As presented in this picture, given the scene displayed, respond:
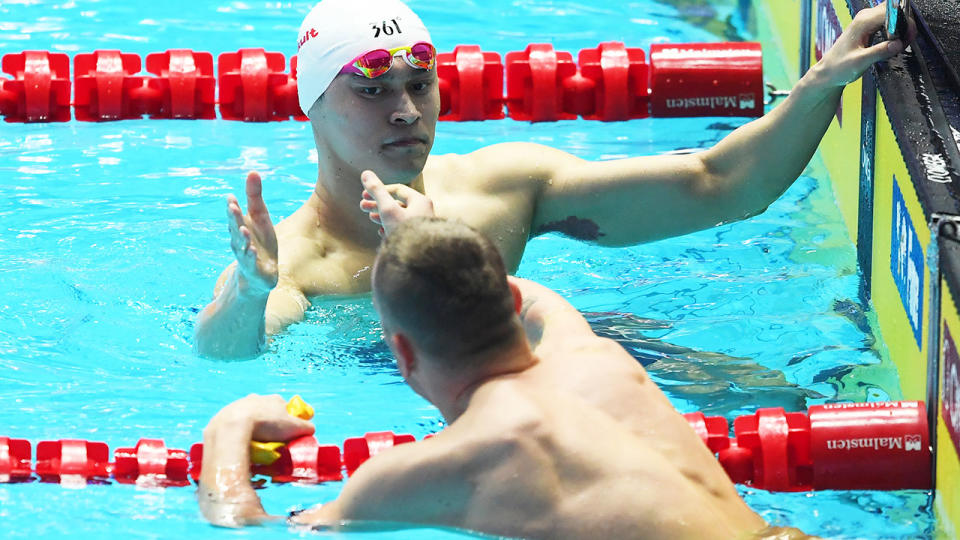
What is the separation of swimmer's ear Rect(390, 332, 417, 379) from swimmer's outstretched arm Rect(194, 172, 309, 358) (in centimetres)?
74

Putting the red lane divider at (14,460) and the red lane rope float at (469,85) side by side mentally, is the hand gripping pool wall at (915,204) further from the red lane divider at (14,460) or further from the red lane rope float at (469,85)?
the red lane divider at (14,460)

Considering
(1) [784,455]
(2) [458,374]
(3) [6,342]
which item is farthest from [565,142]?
(2) [458,374]

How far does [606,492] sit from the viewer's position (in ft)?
7.49

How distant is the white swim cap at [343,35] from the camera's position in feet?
12.0

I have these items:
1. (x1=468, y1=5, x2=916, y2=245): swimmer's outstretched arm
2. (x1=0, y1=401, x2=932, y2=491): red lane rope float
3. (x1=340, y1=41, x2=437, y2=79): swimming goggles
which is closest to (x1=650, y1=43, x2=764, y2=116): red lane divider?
(x1=468, y1=5, x2=916, y2=245): swimmer's outstretched arm

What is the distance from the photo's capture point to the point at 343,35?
368cm

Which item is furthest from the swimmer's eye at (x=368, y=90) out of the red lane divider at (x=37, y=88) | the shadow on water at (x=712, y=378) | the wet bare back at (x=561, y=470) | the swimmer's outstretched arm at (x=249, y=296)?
the red lane divider at (x=37, y=88)

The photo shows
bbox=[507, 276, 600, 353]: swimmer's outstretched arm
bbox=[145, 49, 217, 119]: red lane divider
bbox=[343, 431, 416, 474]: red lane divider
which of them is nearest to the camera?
bbox=[507, 276, 600, 353]: swimmer's outstretched arm

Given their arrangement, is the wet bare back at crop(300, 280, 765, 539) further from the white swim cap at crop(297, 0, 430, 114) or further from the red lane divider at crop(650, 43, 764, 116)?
the red lane divider at crop(650, 43, 764, 116)

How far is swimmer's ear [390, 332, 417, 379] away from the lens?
7.70 ft

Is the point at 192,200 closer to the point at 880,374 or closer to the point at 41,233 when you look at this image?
the point at 41,233

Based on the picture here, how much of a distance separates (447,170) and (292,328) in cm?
67

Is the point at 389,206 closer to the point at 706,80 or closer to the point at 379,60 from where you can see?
the point at 379,60

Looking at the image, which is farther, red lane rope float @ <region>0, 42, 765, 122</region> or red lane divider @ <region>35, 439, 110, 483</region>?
red lane rope float @ <region>0, 42, 765, 122</region>
